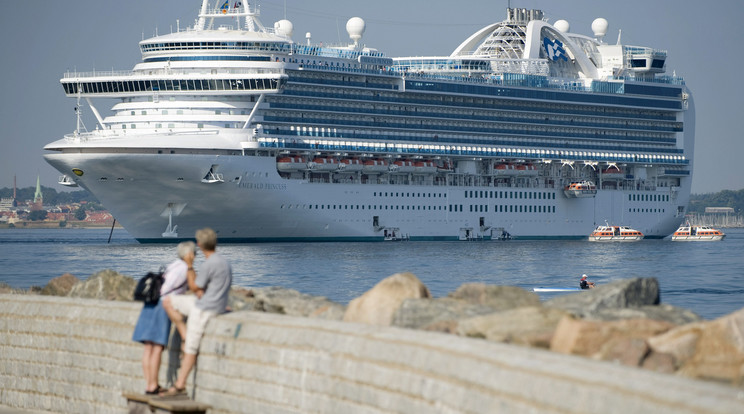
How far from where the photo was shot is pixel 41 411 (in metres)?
12.9

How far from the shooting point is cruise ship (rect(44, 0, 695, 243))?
199 ft

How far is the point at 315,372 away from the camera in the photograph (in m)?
9.73

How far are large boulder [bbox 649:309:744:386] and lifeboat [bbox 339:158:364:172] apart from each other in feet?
195

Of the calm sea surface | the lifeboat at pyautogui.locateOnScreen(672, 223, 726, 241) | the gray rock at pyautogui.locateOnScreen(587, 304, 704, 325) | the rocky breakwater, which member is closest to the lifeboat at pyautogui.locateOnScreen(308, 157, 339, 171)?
the calm sea surface

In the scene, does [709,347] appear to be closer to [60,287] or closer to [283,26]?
[60,287]

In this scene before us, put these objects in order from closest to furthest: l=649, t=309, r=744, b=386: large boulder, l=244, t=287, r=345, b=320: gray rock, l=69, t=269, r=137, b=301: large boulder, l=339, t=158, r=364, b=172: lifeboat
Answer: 1. l=649, t=309, r=744, b=386: large boulder
2. l=244, t=287, r=345, b=320: gray rock
3. l=69, t=269, r=137, b=301: large boulder
4. l=339, t=158, r=364, b=172: lifeboat

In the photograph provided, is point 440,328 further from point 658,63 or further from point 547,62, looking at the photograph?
point 658,63

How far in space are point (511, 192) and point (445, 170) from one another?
704cm

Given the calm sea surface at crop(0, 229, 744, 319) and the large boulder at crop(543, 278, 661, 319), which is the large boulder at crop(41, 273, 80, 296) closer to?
the large boulder at crop(543, 278, 661, 319)

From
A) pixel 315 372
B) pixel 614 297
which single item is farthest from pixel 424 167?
pixel 315 372

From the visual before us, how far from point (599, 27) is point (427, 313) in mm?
85530

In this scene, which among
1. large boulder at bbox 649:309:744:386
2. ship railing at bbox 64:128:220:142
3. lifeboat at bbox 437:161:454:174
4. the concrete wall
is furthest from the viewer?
lifeboat at bbox 437:161:454:174

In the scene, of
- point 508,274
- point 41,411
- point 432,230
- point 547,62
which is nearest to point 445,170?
point 432,230

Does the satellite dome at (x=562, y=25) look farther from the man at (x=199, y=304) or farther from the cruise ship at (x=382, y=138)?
the man at (x=199, y=304)
